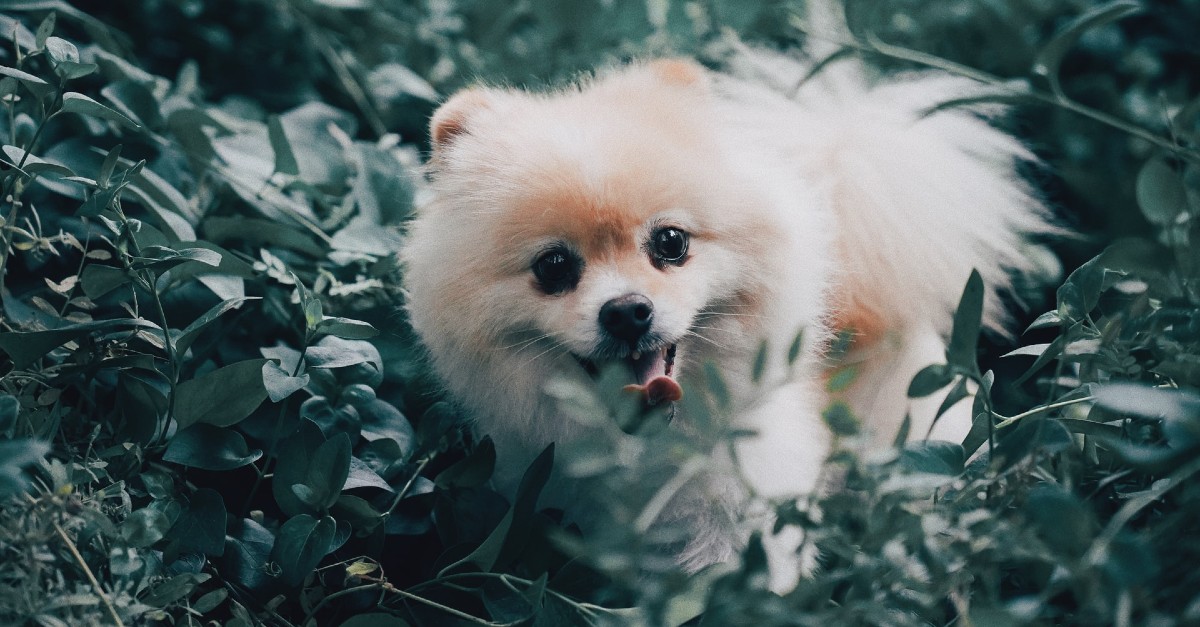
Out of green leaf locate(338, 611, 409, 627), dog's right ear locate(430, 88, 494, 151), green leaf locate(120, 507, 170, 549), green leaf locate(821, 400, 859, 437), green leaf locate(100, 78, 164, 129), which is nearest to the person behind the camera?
green leaf locate(821, 400, 859, 437)

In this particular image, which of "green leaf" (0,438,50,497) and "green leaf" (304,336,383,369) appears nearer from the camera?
"green leaf" (0,438,50,497)

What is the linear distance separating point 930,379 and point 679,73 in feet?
3.22

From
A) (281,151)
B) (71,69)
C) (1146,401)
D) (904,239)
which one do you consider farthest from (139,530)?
(904,239)

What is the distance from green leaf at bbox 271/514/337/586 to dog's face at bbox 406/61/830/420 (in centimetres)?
40

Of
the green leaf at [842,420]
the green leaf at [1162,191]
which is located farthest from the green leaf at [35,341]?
the green leaf at [1162,191]

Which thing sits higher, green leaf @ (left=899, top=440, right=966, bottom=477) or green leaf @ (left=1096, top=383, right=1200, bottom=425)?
green leaf @ (left=1096, top=383, right=1200, bottom=425)

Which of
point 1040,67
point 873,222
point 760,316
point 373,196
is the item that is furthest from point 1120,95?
point 373,196

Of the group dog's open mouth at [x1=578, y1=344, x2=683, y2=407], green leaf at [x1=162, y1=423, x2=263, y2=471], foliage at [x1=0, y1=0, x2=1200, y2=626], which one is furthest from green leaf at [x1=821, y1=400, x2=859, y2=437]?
green leaf at [x1=162, y1=423, x2=263, y2=471]

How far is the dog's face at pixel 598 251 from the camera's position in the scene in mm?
1516

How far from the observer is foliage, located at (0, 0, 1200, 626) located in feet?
3.14

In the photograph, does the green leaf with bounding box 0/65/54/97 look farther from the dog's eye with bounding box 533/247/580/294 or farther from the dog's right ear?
the dog's eye with bounding box 533/247/580/294

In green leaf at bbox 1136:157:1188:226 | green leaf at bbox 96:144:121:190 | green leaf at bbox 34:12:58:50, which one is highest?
green leaf at bbox 34:12:58:50

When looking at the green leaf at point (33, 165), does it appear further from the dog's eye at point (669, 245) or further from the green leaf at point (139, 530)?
the dog's eye at point (669, 245)

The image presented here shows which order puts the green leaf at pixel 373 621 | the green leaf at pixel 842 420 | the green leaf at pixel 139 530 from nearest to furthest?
the green leaf at pixel 842 420 → the green leaf at pixel 139 530 → the green leaf at pixel 373 621
